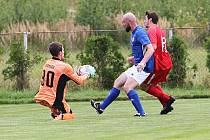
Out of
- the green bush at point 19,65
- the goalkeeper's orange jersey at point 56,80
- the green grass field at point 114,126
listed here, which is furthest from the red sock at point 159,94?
the green bush at point 19,65

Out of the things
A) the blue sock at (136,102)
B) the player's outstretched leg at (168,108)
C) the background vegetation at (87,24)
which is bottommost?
the background vegetation at (87,24)

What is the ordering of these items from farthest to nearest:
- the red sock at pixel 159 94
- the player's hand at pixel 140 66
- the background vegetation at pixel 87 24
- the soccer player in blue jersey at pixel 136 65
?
the background vegetation at pixel 87 24 → the red sock at pixel 159 94 → the soccer player in blue jersey at pixel 136 65 → the player's hand at pixel 140 66

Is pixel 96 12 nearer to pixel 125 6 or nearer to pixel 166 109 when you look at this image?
pixel 125 6

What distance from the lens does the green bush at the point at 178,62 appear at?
2322cm

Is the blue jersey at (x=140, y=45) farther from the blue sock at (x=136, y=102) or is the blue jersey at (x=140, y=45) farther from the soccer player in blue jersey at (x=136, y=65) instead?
the blue sock at (x=136, y=102)

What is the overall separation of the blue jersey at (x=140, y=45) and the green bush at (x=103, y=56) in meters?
9.08

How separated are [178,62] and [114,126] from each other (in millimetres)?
11878

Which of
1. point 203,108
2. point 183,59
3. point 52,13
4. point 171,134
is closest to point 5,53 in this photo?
point 183,59

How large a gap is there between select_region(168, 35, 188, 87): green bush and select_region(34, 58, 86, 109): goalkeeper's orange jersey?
9.49 meters

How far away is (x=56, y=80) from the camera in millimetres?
13953

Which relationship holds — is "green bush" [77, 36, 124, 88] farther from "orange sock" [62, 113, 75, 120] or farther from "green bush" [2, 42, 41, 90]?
"orange sock" [62, 113, 75, 120]

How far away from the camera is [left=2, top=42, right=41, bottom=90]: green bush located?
23203 millimetres

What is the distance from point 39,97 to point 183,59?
32.7ft

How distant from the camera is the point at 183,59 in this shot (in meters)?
23.4
